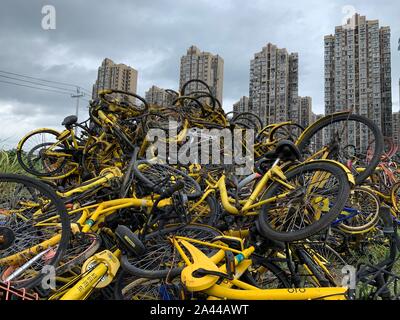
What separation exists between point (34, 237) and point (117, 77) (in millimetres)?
7231

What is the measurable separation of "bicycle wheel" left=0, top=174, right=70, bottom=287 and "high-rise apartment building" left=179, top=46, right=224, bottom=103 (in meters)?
8.02

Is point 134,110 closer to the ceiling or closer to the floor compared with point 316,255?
closer to the ceiling

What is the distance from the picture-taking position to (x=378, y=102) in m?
10.8

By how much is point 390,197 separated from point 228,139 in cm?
275

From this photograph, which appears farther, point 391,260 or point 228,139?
point 228,139

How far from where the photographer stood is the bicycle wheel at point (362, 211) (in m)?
3.89

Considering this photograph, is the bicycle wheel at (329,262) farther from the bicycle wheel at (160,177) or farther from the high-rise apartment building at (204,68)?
the high-rise apartment building at (204,68)

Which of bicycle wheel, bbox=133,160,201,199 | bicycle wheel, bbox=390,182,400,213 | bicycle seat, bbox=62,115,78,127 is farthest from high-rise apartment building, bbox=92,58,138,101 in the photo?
bicycle wheel, bbox=390,182,400,213

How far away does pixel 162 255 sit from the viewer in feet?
9.14

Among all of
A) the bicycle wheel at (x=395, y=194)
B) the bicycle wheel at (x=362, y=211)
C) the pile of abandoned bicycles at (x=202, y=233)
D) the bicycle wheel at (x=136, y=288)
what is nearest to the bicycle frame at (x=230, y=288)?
the pile of abandoned bicycles at (x=202, y=233)

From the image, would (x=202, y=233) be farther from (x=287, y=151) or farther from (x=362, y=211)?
(x=362, y=211)

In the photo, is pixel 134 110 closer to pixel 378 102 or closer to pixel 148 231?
pixel 148 231
